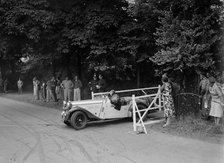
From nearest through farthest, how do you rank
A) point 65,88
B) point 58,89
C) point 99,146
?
point 99,146
point 65,88
point 58,89

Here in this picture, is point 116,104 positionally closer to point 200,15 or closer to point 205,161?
point 200,15

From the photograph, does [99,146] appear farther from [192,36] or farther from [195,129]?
[192,36]

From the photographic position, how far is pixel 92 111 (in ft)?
38.0

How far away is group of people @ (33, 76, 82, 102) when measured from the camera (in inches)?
709

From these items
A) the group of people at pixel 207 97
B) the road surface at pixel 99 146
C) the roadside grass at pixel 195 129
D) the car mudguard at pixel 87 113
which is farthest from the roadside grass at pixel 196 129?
the car mudguard at pixel 87 113

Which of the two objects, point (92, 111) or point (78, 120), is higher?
point (92, 111)

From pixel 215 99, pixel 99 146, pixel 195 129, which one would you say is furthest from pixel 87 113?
pixel 215 99

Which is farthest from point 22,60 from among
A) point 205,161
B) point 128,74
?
point 205,161

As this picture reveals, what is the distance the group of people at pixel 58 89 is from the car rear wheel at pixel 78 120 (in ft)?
21.1

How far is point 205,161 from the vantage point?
22.7 feet

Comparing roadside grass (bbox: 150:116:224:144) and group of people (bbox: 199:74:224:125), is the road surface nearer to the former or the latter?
roadside grass (bbox: 150:116:224:144)

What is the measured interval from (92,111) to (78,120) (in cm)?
62

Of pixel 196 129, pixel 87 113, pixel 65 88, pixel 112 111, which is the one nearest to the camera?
pixel 196 129

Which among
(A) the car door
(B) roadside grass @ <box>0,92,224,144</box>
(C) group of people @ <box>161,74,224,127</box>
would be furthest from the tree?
(A) the car door
